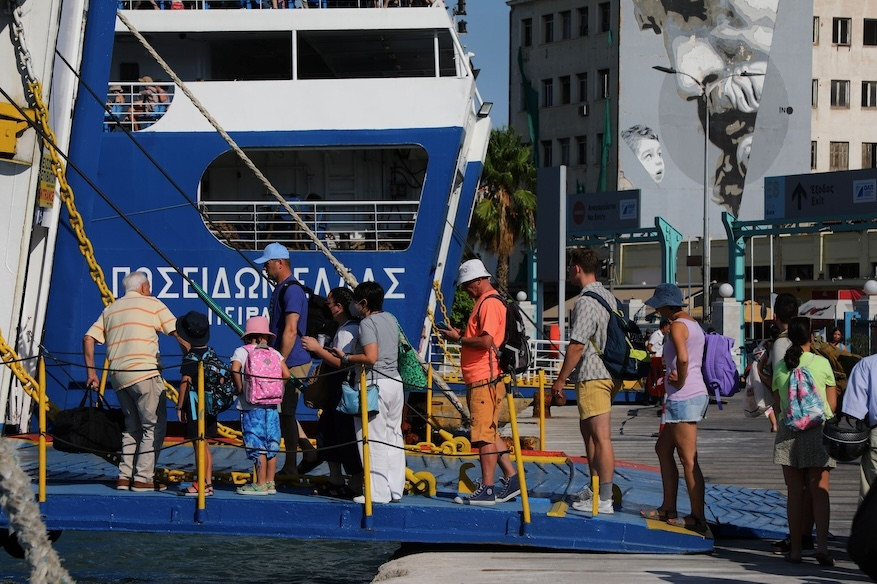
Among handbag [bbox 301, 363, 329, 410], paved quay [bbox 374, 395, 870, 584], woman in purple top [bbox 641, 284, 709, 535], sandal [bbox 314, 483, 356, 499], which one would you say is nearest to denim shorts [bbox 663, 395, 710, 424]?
woman in purple top [bbox 641, 284, 709, 535]

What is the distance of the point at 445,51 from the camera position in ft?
66.4

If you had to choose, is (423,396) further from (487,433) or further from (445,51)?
(487,433)

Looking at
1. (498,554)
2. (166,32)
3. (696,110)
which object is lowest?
(498,554)

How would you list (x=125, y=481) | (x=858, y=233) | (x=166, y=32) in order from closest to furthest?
(x=125, y=481) < (x=166, y=32) < (x=858, y=233)

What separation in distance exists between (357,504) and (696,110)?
54.2 metres

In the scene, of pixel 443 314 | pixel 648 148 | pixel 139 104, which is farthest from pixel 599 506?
pixel 648 148

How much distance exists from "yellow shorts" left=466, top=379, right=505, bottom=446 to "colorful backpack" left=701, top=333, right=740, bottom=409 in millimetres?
1322

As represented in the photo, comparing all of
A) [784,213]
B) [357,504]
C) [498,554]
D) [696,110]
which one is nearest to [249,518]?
[357,504]

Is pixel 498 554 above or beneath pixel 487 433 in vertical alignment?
beneath

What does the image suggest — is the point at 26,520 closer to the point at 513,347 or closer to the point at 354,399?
the point at 354,399

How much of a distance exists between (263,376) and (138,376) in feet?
2.87

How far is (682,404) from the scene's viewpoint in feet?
27.3

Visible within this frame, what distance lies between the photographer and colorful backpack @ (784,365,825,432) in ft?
26.0

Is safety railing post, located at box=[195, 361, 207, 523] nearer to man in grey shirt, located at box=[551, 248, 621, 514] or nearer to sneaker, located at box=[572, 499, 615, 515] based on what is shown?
man in grey shirt, located at box=[551, 248, 621, 514]
